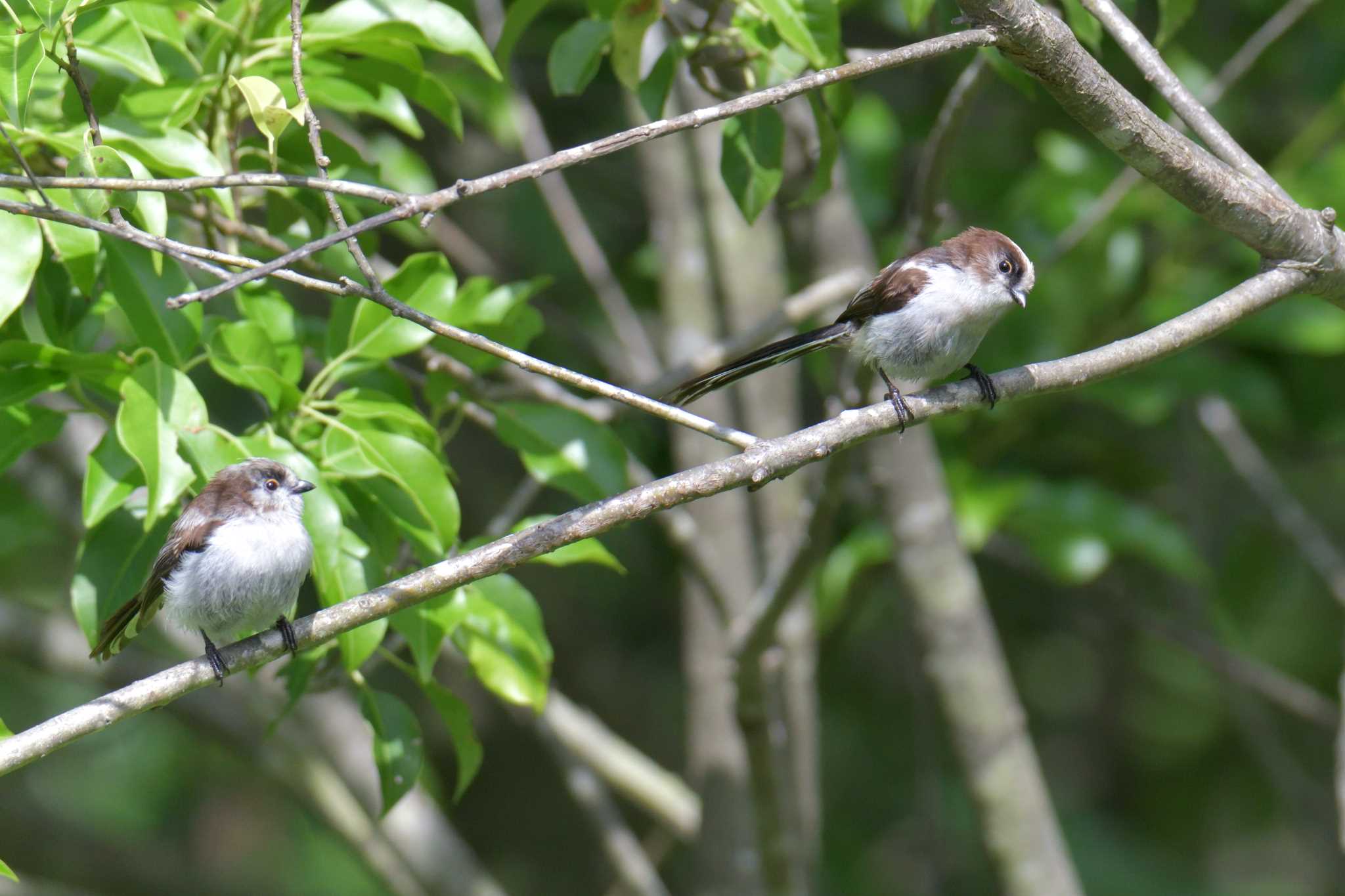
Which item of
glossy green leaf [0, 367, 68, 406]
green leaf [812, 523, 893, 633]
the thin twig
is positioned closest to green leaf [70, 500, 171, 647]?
glossy green leaf [0, 367, 68, 406]

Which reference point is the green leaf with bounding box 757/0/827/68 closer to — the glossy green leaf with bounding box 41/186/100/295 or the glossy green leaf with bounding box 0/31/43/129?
the glossy green leaf with bounding box 41/186/100/295

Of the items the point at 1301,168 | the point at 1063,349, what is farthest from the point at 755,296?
the point at 1301,168

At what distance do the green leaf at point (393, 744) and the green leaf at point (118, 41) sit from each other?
149 centimetres

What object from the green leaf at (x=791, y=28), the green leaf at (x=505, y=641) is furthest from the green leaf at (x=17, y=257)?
the green leaf at (x=791, y=28)

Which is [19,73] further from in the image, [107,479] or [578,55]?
[578,55]

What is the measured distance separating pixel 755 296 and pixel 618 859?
233 cm

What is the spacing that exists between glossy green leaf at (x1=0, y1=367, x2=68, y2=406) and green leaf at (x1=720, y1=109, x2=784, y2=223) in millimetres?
1599

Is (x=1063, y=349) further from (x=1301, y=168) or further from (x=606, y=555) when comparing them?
(x=606, y=555)

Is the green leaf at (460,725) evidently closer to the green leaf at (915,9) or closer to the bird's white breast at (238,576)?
the bird's white breast at (238,576)

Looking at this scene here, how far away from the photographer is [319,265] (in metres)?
3.46

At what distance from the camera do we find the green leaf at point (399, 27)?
10.2 feet

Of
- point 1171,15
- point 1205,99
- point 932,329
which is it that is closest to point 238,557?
point 932,329

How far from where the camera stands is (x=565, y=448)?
3.43 metres

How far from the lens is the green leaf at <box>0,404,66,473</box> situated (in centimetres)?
281
